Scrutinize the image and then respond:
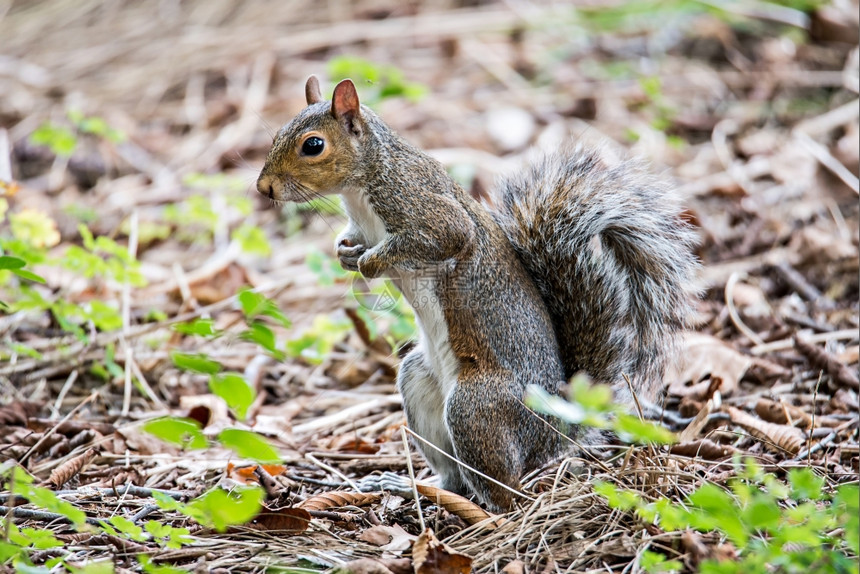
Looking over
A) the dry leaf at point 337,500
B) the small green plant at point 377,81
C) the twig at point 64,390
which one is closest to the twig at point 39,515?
the dry leaf at point 337,500

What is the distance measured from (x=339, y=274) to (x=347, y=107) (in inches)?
29.7

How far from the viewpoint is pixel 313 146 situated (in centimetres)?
249

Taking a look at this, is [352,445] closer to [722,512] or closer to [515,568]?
[515,568]

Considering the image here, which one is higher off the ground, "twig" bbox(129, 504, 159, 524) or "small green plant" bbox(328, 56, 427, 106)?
"small green plant" bbox(328, 56, 427, 106)

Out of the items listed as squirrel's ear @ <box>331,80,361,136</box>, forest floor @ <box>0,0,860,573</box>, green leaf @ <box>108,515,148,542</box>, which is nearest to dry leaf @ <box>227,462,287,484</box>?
forest floor @ <box>0,0,860,573</box>

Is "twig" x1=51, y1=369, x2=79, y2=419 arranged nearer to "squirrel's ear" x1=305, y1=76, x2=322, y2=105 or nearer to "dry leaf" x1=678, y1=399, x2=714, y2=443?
"squirrel's ear" x1=305, y1=76, x2=322, y2=105

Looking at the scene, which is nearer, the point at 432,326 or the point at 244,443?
the point at 244,443

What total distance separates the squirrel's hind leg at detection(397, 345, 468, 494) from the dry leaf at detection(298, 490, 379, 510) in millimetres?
234

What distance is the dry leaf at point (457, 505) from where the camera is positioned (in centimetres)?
221

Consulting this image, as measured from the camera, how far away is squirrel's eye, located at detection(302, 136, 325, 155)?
2.49m

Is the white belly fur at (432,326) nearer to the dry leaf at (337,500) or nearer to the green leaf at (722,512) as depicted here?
the dry leaf at (337,500)

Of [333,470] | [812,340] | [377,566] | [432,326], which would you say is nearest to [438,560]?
[377,566]

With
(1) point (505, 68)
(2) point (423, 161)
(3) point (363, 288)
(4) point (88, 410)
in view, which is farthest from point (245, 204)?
(1) point (505, 68)

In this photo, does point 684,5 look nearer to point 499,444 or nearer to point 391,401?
point 391,401
